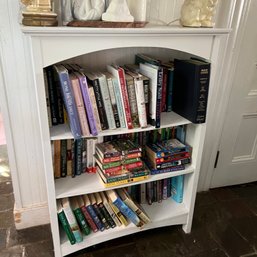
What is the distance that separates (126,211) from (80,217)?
0.25m

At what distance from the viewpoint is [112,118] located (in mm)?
1228

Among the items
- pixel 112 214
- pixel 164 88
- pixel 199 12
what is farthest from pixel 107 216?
pixel 199 12

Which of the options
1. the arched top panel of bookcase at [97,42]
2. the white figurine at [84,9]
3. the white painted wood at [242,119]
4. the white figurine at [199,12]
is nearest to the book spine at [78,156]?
the arched top panel of bookcase at [97,42]

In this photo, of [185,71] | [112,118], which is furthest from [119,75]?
[185,71]

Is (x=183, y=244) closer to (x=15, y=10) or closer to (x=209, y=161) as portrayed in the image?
(x=209, y=161)

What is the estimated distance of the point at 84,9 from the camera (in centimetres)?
104

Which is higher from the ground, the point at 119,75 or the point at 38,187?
the point at 119,75

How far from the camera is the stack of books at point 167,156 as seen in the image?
1420mm

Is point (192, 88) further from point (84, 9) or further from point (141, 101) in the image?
point (84, 9)

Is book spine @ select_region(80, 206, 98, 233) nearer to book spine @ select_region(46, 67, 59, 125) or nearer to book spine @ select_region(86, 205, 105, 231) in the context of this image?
book spine @ select_region(86, 205, 105, 231)

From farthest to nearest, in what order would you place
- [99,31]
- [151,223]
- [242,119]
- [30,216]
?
[242,119], [30,216], [151,223], [99,31]

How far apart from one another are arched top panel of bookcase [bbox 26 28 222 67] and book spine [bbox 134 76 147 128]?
0.18 meters

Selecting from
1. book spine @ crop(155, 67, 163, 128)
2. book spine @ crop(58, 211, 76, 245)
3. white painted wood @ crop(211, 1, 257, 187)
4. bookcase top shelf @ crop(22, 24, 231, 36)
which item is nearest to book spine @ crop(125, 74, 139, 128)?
book spine @ crop(155, 67, 163, 128)

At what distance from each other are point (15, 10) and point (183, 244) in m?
1.59
